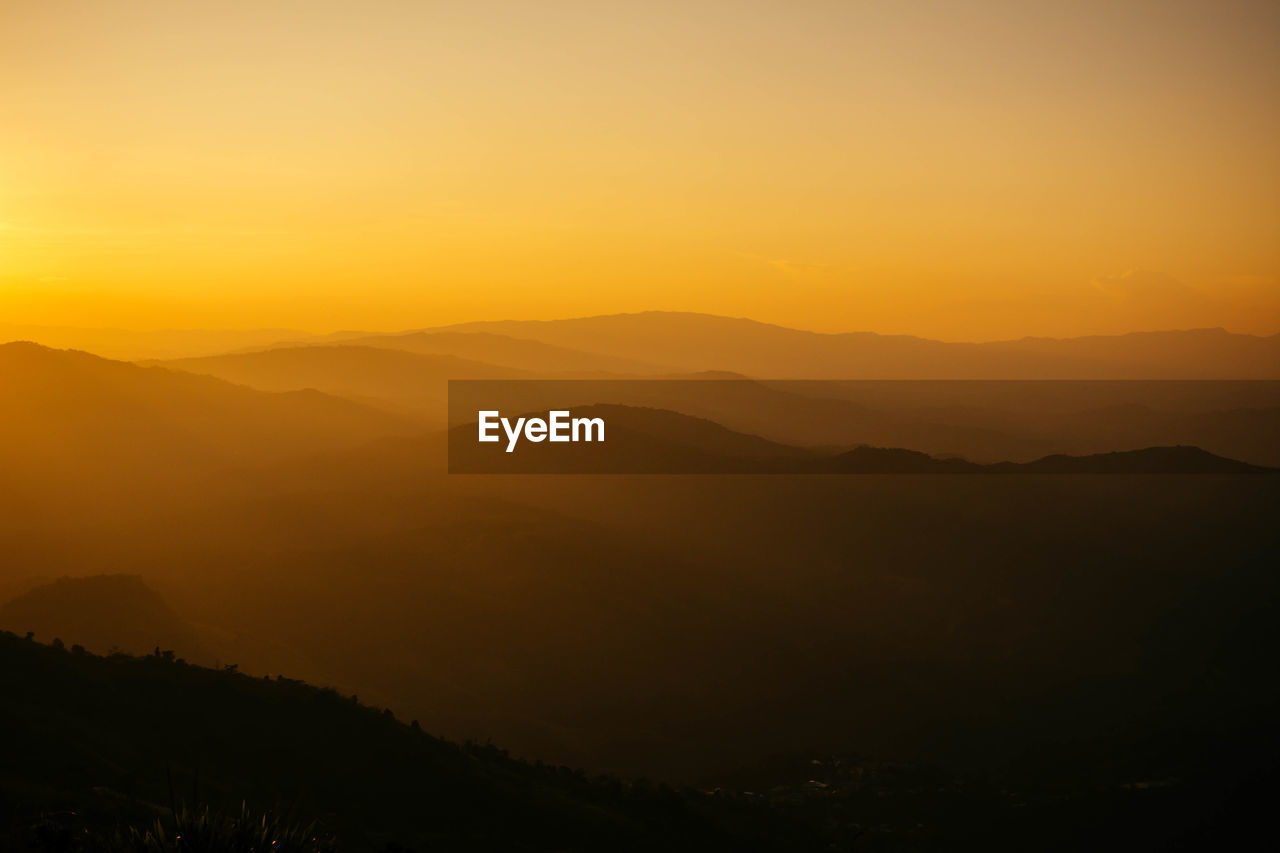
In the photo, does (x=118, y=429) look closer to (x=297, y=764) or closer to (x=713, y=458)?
(x=713, y=458)

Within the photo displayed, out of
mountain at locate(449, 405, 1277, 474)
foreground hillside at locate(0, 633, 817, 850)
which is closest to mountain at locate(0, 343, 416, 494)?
mountain at locate(449, 405, 1277, 474)

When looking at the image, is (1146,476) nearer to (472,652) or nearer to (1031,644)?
(1031,644)

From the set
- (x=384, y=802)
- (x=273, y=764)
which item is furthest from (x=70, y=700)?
(x=384, y=802)

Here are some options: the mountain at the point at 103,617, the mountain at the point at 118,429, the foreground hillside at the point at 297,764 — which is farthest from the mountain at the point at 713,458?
the foreground hillside at the point at 297,764

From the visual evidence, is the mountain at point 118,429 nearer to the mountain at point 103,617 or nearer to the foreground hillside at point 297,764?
the mountain at point 103,617

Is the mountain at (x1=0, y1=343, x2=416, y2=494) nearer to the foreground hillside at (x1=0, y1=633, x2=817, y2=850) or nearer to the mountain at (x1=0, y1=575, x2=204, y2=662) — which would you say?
the mountain at (x1=0, y1=575, x2=204, y2=662)

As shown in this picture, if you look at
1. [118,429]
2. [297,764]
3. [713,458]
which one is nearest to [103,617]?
[297,764]
